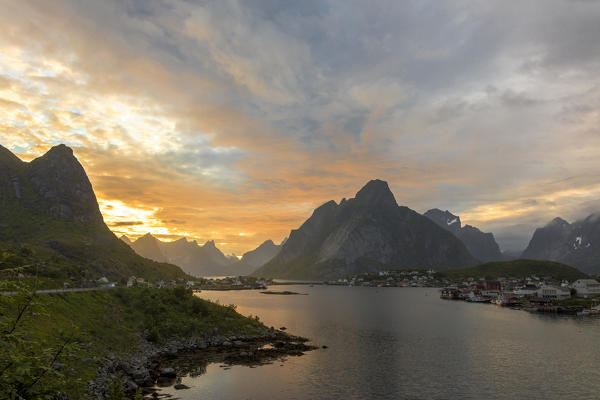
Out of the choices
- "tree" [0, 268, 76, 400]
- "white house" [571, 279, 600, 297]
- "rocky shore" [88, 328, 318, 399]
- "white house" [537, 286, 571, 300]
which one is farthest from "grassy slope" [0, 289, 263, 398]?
"white house" [571, 279, 600, 297]

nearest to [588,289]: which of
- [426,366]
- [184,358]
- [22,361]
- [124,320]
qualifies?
[426,366]

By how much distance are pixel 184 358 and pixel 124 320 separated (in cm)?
1737

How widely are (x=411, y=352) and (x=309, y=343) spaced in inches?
893

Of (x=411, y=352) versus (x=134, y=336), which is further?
(x=411, y=352)

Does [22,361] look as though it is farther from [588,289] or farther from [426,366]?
[588,289]

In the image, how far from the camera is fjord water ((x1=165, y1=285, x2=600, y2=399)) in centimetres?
5238

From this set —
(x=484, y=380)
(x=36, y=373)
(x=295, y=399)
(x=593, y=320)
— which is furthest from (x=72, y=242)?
(x=593, y=320)

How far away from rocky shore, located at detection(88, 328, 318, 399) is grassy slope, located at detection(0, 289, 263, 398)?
2222 mm

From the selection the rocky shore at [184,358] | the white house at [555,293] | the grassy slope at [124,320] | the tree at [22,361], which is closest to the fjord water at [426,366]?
the rocky shore at [184,358]

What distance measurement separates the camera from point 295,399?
163 ft

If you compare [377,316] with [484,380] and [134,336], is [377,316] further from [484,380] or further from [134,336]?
[134,336]

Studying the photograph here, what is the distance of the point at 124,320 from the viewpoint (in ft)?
248

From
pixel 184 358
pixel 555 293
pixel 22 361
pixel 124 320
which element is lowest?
pixel 184 358

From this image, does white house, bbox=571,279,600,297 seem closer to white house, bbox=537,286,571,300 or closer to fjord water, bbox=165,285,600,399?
white house, bbox=537,286,571,300
